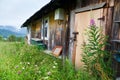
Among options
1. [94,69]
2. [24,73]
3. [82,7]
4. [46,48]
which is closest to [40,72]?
[24,73]

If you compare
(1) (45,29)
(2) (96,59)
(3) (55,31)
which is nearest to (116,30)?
(2) (96,59)

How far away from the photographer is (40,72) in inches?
199

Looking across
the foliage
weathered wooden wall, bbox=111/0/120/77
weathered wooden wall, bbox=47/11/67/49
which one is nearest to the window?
weathered wooden wall, bbox=47/11/67/49

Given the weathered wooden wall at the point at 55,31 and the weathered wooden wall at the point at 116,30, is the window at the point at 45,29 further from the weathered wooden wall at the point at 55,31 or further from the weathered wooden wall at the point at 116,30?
the weathered wooden wall at the point at 116,30

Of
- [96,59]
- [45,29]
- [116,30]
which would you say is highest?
[45,29]

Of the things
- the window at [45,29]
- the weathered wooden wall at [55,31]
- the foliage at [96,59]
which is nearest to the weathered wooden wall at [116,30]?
the foliage at [96,59]

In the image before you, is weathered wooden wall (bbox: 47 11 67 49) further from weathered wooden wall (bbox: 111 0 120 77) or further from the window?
weathered wooden wall (bbox: 111 0 120 77)

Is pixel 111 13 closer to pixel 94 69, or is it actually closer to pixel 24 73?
pixel 94 69

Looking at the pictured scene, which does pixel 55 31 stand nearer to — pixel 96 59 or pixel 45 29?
pixel 45 29

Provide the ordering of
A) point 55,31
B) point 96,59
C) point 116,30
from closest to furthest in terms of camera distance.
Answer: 1. point 96,59
2. point 116,30
3. point 55,31

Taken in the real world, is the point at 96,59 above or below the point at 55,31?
below

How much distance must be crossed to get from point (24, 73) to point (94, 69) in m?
1.69

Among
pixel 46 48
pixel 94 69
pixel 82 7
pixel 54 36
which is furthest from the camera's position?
pixel 46 48

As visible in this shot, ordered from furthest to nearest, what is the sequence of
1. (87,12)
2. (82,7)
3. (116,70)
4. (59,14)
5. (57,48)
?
(57,48) < (59,14) < (82,7) < (87,12) < (116,70)
